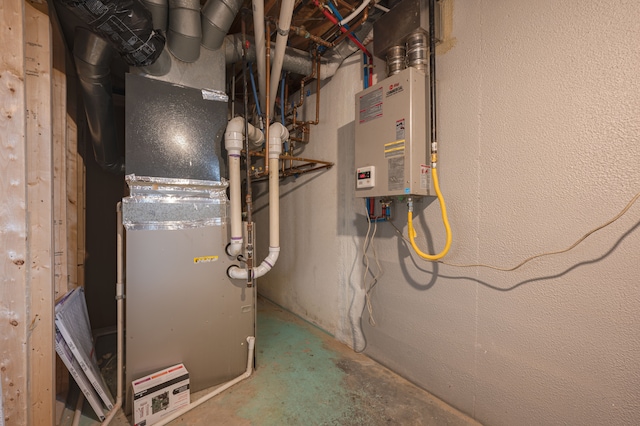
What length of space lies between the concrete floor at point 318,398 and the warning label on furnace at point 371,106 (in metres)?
1.73

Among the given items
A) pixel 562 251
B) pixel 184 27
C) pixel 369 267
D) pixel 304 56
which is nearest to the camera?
pixel 562 251

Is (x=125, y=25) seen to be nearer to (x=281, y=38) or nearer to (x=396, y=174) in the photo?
(x=281, y=38)

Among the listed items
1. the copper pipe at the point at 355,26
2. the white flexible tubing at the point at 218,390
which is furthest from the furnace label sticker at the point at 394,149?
the white flexible tubing at the point at 218,390

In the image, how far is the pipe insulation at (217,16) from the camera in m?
1.63

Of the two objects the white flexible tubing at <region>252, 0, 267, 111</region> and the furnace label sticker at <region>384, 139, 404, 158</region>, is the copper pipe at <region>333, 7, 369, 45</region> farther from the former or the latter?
the furnace label sticker at <region>384, 139, 404, 158</region>

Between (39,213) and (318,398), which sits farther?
(318,398)

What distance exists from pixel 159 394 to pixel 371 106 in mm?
2073

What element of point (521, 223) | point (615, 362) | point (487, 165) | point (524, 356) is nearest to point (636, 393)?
point (615, 362)

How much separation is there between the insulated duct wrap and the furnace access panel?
126cm

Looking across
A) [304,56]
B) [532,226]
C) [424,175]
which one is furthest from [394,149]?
[304,56]

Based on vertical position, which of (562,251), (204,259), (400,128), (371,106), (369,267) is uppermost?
(371,106)

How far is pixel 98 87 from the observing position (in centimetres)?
175

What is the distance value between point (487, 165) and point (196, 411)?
2.12 meters

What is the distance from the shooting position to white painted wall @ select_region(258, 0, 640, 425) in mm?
1045
